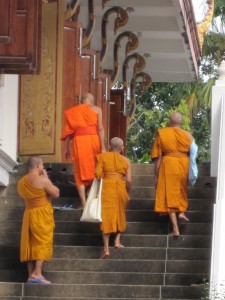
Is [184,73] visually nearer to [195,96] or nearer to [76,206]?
[195,96]

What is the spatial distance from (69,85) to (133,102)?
6463 mm

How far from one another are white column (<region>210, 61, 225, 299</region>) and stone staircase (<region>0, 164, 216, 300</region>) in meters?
0.32

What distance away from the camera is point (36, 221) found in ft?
66.0

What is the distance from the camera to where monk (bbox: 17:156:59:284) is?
20.0 m

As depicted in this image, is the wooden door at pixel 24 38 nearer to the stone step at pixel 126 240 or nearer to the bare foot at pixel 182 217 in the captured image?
the stone step at pixel 126 240

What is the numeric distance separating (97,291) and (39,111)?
4.91 m

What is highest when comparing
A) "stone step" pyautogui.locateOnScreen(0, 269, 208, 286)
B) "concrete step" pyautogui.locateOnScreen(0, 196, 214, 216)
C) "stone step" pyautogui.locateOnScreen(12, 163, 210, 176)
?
"stone step" pyautogui.locateOnScreen(12, 163, 210, 176)

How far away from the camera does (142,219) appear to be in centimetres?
2159

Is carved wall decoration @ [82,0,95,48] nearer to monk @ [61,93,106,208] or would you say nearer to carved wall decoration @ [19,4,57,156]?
carved wall decoration @ [19,4,57,156]

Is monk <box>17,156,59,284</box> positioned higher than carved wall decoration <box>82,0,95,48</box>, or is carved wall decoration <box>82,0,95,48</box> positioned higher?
carved wall decoration <box>82,0,95,48</box>

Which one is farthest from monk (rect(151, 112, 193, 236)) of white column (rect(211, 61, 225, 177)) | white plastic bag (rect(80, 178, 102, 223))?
white column (rect(211, 61, 225, 177))

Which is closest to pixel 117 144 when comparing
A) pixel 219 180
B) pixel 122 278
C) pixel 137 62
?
pixel 219 180

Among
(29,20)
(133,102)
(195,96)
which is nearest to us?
(29,20)

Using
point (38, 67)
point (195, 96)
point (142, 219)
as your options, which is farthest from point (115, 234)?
point (195, 96)
